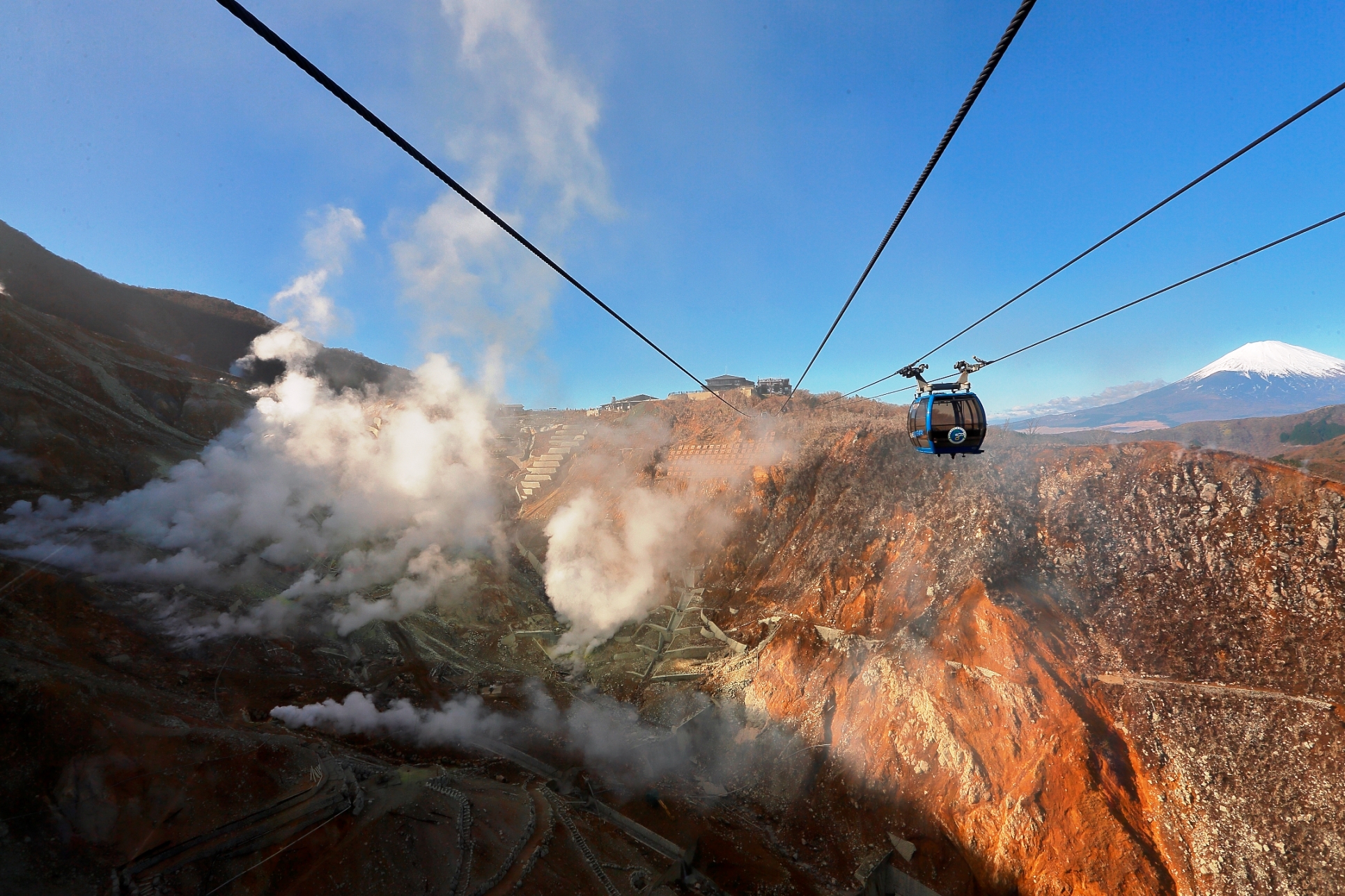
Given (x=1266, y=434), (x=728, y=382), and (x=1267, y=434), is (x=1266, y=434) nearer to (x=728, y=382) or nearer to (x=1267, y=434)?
(x=1267, y=434)

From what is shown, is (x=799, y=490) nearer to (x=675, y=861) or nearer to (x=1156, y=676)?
(x=1156, y=676)

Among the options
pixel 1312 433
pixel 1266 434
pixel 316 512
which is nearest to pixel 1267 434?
pixel 1266 434

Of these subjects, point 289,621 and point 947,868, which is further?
point 289,621

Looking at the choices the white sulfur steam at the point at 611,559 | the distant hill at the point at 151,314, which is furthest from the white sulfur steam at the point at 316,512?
the distant hill at the point at 151,314

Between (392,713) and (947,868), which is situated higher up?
(392,713)

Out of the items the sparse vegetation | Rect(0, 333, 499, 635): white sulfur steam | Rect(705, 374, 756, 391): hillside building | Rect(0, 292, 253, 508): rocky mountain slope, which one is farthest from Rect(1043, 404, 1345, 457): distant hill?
Rect(0, 292, 253, 508): rocky mountain slope

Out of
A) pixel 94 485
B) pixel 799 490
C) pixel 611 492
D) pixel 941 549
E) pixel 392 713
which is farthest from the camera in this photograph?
pixel 611 492

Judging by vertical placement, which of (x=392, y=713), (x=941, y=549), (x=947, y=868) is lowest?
(x=947, y=868)

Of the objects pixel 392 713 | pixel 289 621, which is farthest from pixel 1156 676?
pixel 289 621
